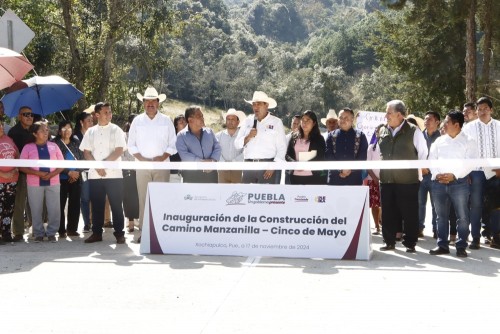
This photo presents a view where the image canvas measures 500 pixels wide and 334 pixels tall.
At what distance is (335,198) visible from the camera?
9.09 m

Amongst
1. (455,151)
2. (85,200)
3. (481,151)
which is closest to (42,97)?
(85,200)

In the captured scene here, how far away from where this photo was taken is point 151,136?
420 inches

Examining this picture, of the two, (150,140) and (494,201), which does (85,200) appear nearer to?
(150,140)

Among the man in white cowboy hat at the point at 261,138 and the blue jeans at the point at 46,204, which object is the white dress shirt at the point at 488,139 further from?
the blue jeans at the point at 46,204

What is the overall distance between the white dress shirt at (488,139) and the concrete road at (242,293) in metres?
1.32

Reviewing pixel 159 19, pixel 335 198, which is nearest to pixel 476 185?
pixel 335 198

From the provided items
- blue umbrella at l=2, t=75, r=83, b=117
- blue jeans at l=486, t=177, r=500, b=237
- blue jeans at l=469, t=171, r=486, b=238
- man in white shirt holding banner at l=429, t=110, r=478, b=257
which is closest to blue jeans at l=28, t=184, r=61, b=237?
blue umbrella at l=2, t=75, r=83, b=117

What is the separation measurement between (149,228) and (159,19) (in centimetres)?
1921

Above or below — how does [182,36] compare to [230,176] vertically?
above

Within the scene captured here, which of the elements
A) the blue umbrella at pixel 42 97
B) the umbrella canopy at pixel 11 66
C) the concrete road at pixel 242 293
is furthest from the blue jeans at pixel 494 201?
the umbrella canopy at pixel 11 66

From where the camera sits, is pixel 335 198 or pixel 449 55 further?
pixel 449 55

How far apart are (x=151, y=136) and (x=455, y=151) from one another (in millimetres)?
4320

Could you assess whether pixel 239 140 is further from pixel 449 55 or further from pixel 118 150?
pixel 449 55

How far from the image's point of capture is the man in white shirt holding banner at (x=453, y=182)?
9398mm
